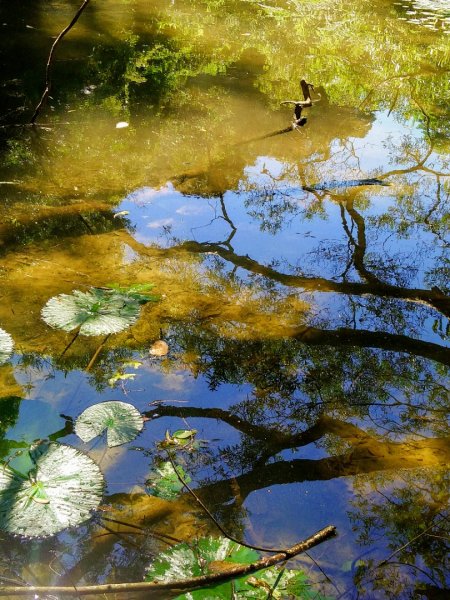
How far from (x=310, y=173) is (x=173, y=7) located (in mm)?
5855

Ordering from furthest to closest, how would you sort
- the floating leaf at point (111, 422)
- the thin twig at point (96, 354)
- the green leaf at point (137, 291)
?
the green leaf at point (137, 291), the thin twig at point (96, 354), the floating leaf at point (111, 422)

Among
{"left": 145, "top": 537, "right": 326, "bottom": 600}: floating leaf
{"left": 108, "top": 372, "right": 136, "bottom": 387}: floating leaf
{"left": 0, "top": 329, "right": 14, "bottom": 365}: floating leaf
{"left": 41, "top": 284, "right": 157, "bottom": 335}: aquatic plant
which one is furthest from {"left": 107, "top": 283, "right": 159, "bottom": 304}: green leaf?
{"left": 145, "top": 537, "right": 326, "bottom": 600}: floating leaf

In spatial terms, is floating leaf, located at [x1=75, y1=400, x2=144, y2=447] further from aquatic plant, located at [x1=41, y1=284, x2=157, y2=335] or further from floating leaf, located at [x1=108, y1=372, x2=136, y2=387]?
aquatic plant, located at [x1=41, y1=284, x2=157, y2=335]

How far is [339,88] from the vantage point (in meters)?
5.59

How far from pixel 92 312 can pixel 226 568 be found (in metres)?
1.25

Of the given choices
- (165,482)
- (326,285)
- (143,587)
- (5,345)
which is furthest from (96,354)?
(326,285)

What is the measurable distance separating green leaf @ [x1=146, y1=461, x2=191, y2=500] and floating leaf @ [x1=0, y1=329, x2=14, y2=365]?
756 mm

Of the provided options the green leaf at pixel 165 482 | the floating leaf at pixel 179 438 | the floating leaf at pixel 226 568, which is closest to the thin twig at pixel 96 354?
the floating leaf at pixel 179 438

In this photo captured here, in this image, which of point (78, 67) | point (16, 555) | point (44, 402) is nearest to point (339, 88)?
point (78, 67)

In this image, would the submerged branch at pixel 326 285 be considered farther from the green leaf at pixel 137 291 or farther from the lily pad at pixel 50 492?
the lily pad at pixel 50 492

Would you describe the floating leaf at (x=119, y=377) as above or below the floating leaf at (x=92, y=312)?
below

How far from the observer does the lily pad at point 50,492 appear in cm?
149

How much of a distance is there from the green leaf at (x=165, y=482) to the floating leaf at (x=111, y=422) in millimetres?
149

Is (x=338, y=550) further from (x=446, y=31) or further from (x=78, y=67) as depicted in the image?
(x=446, y=31)
